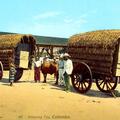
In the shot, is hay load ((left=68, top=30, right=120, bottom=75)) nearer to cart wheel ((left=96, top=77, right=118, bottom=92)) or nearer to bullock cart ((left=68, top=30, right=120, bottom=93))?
bullock cart ((left=68, top=30, right=120, bottom=93))

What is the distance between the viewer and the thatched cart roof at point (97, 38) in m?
17.6

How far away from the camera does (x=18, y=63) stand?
22.5 metres

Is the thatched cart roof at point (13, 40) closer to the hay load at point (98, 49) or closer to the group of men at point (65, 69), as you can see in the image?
the hay load at point (98, 49)

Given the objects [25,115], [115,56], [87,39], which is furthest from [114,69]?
[25,115]

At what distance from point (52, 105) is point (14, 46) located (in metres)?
7.67

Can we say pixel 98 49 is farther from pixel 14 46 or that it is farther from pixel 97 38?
pixel 14 46

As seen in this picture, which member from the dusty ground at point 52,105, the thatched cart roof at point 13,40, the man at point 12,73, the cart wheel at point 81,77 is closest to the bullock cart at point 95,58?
the cart wheel at point 81,77

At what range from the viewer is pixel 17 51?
74.2 ft

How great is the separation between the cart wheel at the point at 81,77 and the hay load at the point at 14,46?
3.90m

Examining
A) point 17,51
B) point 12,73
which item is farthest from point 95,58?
point 17,51

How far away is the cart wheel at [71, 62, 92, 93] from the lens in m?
18.9

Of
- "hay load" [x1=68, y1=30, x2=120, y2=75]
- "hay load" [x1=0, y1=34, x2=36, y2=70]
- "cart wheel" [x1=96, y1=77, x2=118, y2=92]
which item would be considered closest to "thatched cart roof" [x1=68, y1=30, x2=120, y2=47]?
"hay load" [x1=68, y1=30, x2=120, y2=75]

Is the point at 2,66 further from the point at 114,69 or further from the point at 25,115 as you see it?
the point at 25,115

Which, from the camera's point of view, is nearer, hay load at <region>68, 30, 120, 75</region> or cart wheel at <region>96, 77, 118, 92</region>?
hay load at <region>68, 30, 120, 75</region>
